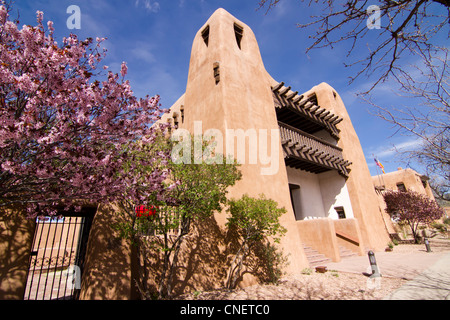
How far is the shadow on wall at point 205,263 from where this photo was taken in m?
5.67

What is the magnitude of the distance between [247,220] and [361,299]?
10.6ft

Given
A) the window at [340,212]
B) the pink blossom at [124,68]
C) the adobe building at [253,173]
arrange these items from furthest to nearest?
the window at [340,212] < the adobe building at [253,173] < the pink blossom at [124,68]

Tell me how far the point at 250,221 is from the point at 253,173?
2326mm

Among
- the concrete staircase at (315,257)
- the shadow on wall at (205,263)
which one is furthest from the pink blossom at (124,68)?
the concrete staircase at (315,257)

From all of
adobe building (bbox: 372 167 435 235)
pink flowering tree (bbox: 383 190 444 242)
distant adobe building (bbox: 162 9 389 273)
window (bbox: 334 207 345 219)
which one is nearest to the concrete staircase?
distant adobe building (bbox: 162 9 389 273)

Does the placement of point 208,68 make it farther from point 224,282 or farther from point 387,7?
point 224,282

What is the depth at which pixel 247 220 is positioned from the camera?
656 centimetres

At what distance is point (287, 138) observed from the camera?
36.4 feet

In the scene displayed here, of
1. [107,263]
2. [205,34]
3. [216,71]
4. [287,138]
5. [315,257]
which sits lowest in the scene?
[315,257]

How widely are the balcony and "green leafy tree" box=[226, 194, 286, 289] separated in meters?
4.29

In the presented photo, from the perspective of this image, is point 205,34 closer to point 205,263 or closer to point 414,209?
point 205,263

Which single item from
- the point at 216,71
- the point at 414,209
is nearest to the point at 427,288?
the point at 216,71

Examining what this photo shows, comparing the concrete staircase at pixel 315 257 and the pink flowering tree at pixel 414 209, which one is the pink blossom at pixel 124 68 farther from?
the pink flowering tree at pixel 414 209

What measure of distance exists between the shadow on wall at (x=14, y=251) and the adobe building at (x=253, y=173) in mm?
17
